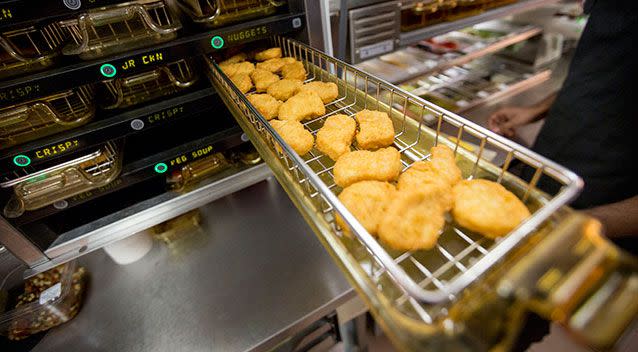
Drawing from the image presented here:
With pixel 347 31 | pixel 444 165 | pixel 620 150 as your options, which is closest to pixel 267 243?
pixel 444 165

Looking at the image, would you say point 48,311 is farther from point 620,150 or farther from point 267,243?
point 620,150

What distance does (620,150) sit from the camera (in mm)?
1508

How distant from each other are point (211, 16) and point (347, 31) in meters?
0.75

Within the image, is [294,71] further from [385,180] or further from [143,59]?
[385,180]

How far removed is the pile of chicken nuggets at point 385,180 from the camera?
80cm

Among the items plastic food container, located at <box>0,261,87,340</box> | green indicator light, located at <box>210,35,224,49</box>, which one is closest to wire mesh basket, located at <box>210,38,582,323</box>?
green indicator light, located at <box>210,35,224,49</box>

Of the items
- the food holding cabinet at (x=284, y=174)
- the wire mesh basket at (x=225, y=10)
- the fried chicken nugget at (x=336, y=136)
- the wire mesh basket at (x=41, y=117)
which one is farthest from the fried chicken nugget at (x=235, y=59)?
the fried chicken nugget at (x=336, y=136)

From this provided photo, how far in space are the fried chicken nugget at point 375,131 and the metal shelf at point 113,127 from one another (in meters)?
0.81

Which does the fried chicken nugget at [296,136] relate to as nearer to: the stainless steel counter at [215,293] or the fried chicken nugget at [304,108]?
the fried chicken nugget at [304,108]

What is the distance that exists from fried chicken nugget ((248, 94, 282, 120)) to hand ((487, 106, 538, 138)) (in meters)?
2.15

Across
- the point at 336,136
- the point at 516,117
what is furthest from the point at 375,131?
the point at 516,117

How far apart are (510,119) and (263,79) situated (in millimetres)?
2250

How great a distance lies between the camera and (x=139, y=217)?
1577mm

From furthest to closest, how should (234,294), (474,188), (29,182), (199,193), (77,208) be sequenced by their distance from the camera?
(199,193), (77,208), (234,294), (29,182), (474,188)
